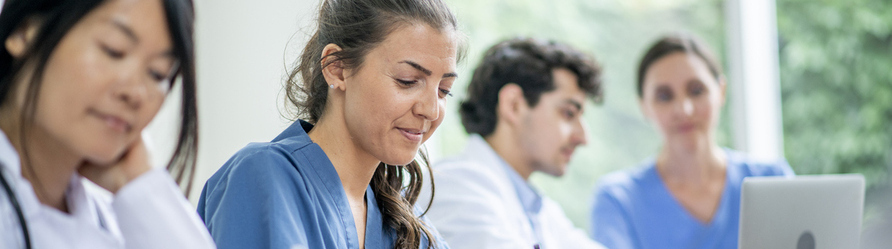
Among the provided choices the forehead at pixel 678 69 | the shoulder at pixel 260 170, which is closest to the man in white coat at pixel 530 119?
the forehead at pixel 678 69

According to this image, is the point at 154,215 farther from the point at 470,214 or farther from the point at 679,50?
the point at 679,50

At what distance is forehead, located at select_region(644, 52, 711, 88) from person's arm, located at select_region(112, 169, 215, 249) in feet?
6.68

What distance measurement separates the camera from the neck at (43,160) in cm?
71

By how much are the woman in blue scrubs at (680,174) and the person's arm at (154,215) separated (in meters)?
1.87

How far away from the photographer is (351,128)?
47.2 inches

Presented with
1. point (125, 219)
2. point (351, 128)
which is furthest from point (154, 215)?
point (351, 128)

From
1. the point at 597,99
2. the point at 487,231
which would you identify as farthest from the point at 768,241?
the point at 597,99

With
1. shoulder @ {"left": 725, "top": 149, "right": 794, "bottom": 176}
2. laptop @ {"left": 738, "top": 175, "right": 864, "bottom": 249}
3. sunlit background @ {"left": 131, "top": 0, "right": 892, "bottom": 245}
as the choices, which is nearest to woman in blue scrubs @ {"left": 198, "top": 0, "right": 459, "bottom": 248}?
laptop @ {"left": 738, "top": 175, "right": 864, "bottom": 249}

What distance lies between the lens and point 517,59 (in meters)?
2.09

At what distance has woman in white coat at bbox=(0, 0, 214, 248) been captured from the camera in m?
0.67

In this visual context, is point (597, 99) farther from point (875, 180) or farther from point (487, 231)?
point (875, 180)

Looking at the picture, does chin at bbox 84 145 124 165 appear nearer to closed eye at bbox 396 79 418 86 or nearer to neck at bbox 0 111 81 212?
neck at bbox 0 111 81 212

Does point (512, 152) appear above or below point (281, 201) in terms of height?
below

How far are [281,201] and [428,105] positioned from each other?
0.32m
